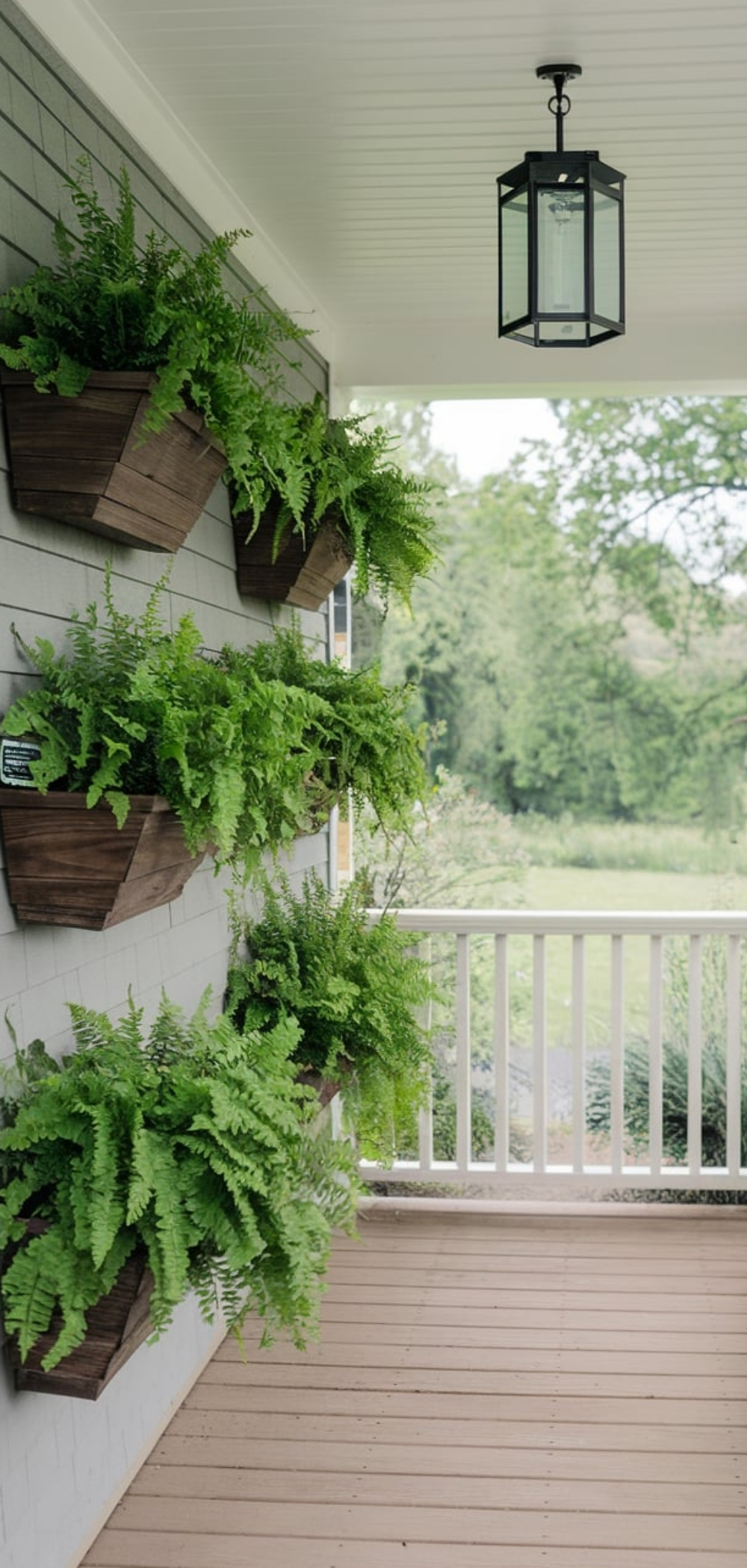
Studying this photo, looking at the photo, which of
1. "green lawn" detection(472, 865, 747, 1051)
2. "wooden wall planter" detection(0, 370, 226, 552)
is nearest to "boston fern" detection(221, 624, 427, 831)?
"wooden wall planter" detection(0, 370, 226, 552)

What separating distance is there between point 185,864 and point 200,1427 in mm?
1347

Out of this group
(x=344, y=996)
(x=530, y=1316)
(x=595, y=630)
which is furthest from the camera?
(x=595, y=630)

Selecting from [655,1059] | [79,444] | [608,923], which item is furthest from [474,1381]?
[79,444]

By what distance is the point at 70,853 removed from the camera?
2072 millimetres

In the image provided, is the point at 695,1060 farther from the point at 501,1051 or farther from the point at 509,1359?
the point at 509,1359

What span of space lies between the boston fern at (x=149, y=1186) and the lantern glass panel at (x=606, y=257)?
1525mm

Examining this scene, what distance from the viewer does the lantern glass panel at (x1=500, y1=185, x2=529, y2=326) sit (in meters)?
2.55

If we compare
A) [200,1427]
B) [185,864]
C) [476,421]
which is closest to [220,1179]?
[185,864]

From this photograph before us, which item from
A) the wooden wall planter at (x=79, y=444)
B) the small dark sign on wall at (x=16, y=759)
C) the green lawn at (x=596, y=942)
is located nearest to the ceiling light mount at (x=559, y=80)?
the wooden wall planter at (x=79, y=444)

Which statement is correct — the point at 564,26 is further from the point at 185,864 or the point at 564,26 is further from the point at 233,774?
the point at 185,864

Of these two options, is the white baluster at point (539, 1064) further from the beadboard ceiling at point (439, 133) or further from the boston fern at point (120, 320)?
the boston fern at point (120, 320)

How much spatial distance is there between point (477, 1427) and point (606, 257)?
7.82ft

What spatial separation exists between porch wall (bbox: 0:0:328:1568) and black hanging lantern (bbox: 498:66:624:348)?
72 centimetres

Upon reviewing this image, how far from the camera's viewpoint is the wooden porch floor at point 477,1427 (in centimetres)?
255
